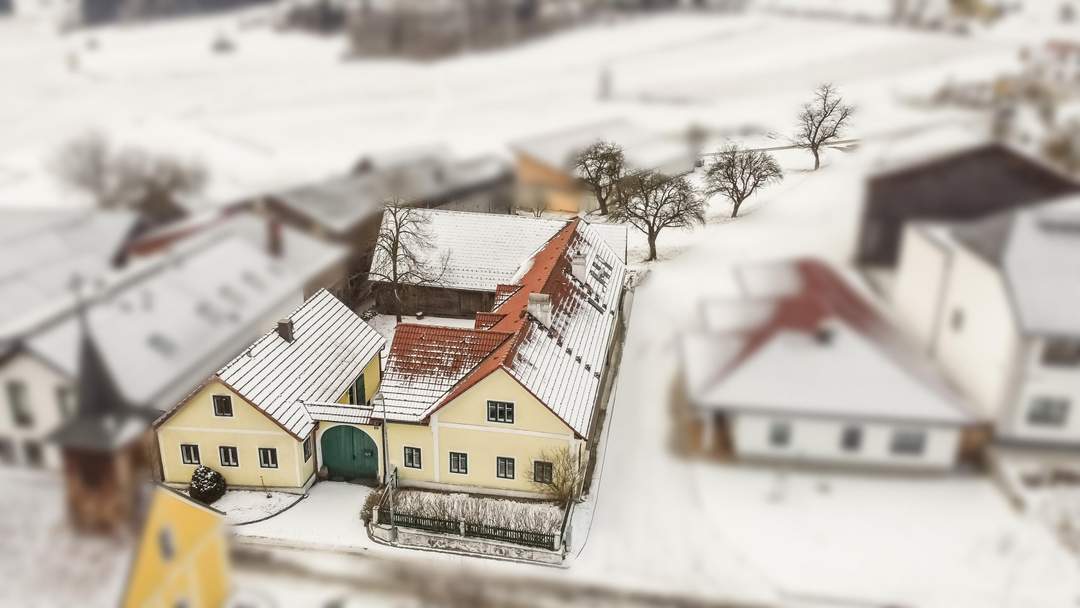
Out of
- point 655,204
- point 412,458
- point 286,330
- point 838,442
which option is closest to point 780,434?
point 838,442

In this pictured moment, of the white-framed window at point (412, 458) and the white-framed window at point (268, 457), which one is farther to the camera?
the white-framed window at point (412, 458)

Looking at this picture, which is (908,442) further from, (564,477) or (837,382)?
(564,477)

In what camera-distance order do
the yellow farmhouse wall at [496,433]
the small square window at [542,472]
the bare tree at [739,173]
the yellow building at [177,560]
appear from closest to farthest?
the yellow building at [177,560] → the bare tree at [739,173] → the small square window at [542,472] → the yellow farmhouse wall at [496,433]

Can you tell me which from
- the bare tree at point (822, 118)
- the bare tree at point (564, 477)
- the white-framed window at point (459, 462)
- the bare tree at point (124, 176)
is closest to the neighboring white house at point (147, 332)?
the bare tree at point (124, 176)

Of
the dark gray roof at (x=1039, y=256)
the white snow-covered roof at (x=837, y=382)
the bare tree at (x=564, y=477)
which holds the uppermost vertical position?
the dark gray roof at (x=1039, y=256)

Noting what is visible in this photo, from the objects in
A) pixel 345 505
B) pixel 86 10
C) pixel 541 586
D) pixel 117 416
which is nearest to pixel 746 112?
pixel 541 586

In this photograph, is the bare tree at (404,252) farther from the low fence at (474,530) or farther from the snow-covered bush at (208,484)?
the snow-covered bush at (208,484)

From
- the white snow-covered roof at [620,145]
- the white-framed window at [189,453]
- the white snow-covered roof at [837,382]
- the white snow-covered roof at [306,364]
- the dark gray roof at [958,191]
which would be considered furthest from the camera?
the white-framed window at [189,453]
